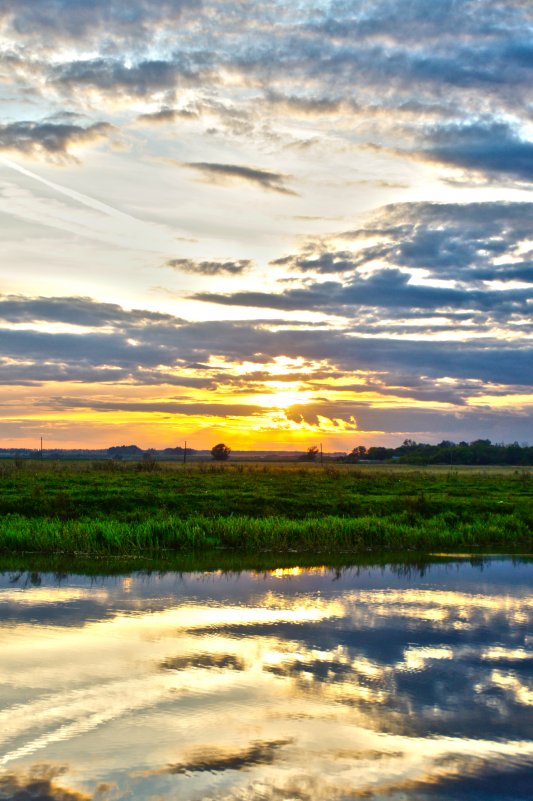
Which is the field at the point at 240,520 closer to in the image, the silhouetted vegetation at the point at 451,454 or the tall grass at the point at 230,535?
the tall grass at the point at 230,535

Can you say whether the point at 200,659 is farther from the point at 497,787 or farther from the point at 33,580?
the point at 33,580

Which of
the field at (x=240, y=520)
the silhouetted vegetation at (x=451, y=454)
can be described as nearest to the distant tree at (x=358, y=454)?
the silhouetted vegetation at (x=451, y=454)

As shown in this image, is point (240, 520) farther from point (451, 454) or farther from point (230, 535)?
point (451, 454)

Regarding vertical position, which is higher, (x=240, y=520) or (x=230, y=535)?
(x=240, y=520)

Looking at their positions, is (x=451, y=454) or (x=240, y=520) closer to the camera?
(x=240, y=520)

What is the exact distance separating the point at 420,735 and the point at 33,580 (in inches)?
459

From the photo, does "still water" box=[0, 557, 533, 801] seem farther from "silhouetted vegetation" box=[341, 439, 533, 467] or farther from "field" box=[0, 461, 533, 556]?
"silhouetted vegetation" box=[341, 439, 533, 467]

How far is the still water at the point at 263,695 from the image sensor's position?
280 inches

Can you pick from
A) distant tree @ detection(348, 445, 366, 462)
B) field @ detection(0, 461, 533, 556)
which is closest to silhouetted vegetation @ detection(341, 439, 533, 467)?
distant tree @ detection(348, 445, 366, 462)

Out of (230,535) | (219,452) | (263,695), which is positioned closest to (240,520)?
(230,535)

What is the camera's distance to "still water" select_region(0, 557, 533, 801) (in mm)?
7113

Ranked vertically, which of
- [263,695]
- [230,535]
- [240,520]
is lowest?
[263,695]

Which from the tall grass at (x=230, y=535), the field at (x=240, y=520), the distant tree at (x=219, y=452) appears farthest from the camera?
the distant tree at (x=219, y=452)

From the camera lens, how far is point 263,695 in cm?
955
